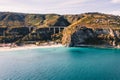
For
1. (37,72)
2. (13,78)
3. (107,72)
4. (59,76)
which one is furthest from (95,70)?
(13,78)

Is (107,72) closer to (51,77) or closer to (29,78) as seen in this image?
(51,77)

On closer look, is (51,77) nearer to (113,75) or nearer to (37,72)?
(37,72)

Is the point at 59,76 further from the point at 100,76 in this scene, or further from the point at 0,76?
the point at 0,76

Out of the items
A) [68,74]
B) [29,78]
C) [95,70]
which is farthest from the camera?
[95,70]

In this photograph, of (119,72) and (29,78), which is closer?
(29,78)

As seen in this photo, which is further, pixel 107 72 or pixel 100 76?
pixel 107 72

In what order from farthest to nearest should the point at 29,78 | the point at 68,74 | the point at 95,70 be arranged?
the point at 95,70
the point at 68,74
the point at 29,78

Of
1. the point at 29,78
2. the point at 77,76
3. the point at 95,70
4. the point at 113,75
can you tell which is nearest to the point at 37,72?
the point at 29,78

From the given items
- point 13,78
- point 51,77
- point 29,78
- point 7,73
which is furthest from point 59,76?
point 7,73
